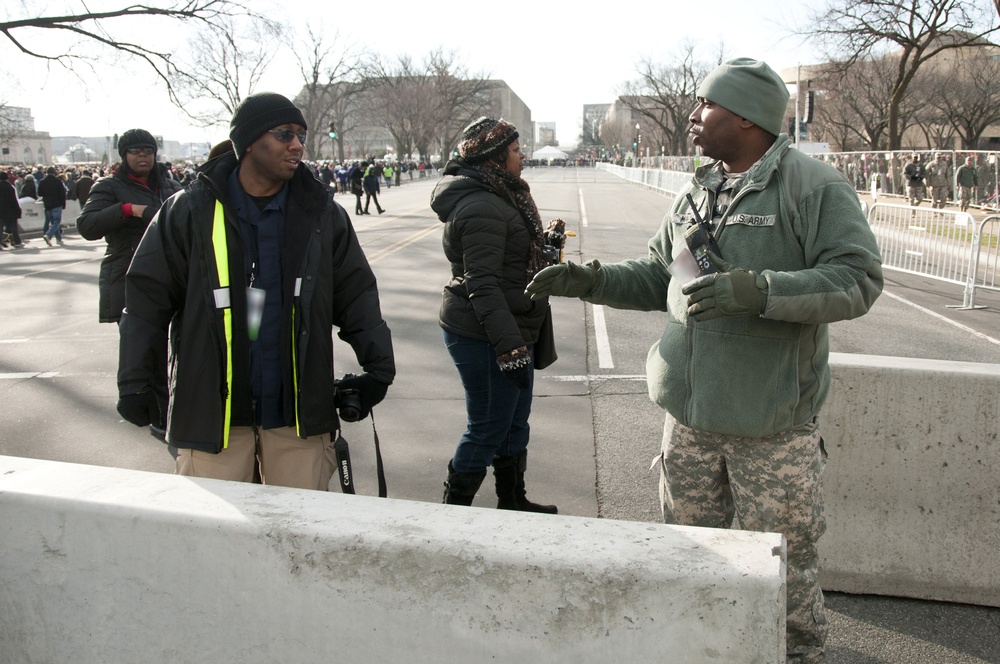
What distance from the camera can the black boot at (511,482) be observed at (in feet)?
13.6

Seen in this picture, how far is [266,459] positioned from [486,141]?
164 cm

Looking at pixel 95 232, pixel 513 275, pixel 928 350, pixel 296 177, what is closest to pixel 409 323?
pixel 95 232

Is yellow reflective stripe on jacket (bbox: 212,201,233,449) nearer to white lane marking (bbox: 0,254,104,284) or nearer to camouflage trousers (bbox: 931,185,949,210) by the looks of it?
white lane marking (bbox: 0,254,104,284)

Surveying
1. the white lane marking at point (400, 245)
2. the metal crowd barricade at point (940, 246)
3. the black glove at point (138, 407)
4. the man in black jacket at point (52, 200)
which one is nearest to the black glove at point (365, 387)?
the black glove at point (138, 407)

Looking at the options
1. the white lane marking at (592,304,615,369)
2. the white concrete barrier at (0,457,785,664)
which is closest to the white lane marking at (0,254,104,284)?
the white lane marking at (592,304,615,369)

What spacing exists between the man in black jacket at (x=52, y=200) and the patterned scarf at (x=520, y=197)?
64.9 ft

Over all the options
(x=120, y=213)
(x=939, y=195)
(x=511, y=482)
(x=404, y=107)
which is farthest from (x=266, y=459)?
(x=404, y=107)

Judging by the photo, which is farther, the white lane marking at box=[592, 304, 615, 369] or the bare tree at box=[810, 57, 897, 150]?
the bare tree at box=[810, 57, 897, 150]

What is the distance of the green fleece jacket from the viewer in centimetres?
230

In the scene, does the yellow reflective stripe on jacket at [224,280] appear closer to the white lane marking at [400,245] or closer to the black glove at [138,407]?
the black glove at [138,407]

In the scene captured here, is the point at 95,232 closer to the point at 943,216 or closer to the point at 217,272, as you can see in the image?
the point at 217,272

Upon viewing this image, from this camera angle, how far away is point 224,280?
2.79m

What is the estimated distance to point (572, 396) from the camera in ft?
21.9

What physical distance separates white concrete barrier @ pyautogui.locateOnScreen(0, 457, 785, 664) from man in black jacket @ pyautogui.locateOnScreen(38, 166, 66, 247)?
20.6m
